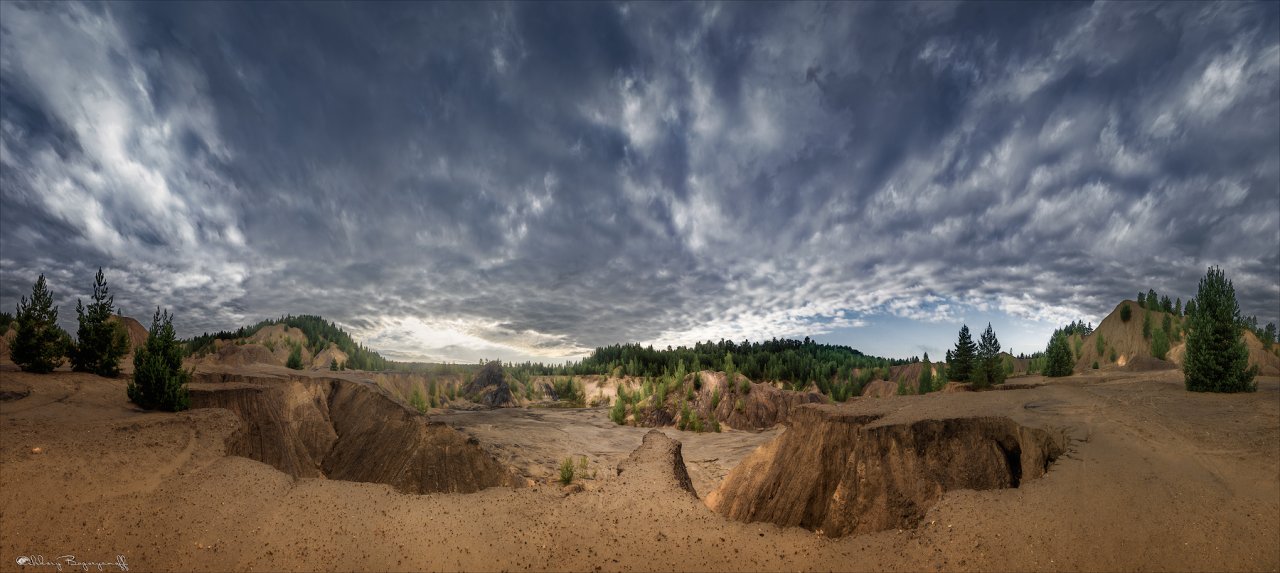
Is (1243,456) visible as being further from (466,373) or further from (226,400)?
(466,373)

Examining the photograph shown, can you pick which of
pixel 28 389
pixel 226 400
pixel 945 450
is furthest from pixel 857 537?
pixel 28 389

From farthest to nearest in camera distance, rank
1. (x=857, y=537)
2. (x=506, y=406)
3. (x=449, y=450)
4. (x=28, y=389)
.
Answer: (x=506, y=406) → (x=449, y=450) → (x=28, y=389) → (x=857, y=537)

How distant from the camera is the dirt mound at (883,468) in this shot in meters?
9.70

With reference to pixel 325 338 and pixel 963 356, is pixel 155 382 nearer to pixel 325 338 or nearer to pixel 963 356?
pixel 963 356

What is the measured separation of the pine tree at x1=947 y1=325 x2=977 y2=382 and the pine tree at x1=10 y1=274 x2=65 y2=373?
159 ft

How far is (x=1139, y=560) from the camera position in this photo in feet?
23.4

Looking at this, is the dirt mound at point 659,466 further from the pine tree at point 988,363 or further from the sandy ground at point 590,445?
the pine tree at point 988,363

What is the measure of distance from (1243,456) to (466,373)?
286ft

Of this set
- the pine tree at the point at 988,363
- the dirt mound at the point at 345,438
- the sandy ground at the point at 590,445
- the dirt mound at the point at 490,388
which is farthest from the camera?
the dirt mound at the point at 490,388

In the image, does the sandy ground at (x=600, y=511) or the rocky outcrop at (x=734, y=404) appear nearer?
the sandy ground at (x=600, y=511)

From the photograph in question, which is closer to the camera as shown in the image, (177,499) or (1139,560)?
(1139,560)

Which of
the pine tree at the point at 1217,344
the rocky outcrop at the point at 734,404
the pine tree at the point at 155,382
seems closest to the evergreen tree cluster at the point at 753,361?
the rocky outcrop at the point at 734,404

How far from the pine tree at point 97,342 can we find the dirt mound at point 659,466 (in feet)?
65.9

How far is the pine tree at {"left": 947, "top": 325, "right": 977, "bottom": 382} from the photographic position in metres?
32.0
